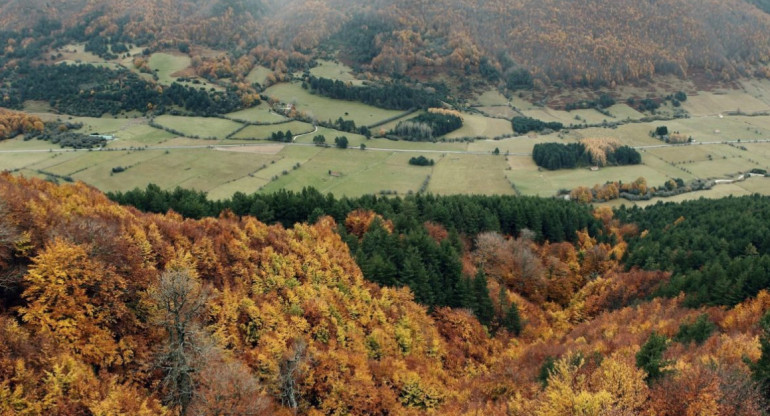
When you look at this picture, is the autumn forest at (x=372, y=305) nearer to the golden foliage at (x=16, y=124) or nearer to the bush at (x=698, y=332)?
the bush at (x=698, y=332)

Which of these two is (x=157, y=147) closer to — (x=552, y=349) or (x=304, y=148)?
(x=304, y=148)

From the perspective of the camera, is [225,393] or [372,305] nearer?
[225,393]

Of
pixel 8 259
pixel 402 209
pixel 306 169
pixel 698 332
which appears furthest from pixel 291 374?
pixel 306 169

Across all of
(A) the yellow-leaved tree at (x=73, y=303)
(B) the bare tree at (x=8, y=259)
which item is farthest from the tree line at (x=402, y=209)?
(A) the yellow-leaved tree at (x=73, y=303)

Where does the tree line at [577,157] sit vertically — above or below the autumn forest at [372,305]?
below

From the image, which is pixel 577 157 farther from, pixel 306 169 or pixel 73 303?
pixel 73 303

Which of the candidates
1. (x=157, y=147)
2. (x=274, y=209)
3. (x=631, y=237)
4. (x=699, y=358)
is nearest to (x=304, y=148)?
(x=157, y=147)
